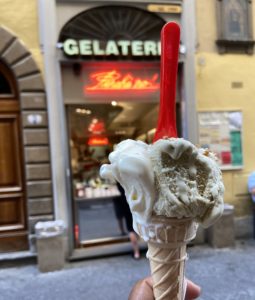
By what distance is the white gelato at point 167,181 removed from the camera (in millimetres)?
1535

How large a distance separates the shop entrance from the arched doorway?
826 mm

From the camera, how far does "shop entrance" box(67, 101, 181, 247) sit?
19.4 feet

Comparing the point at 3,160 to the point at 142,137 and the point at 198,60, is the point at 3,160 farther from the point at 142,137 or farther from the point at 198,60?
the point at 198,60

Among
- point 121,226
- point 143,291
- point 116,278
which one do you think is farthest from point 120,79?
point 143,291

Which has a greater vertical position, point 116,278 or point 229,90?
point 229,90

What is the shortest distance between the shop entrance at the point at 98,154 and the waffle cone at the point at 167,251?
4204mm

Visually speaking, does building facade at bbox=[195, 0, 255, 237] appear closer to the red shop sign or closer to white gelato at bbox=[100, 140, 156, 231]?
the red shop sign

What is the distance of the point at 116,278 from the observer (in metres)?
4.91

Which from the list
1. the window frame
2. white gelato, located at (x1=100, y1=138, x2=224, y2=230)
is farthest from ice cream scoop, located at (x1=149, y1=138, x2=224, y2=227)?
the window frame

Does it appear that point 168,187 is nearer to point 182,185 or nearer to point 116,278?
point 182,185

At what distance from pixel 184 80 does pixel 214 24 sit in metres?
1.18

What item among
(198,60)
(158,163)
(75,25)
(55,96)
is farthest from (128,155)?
(198,60)

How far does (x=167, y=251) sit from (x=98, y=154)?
177 inches

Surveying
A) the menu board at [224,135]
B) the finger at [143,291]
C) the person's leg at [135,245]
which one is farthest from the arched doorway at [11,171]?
the finger at [143,291]
